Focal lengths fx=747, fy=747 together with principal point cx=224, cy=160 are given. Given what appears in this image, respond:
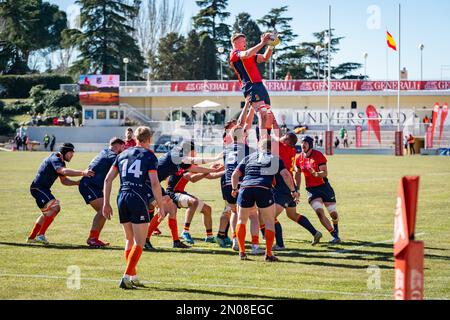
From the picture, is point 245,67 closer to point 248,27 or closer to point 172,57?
point 248,27

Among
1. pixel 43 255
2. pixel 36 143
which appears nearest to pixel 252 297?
pixel 43 255

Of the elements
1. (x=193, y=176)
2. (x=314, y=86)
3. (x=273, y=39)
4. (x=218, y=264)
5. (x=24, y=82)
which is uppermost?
(x=24, y=82)

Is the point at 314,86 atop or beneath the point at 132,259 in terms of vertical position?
atop

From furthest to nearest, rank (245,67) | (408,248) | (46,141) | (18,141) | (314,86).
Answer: (314,86)
(18,141)
(46,141)
(245,67)
(408,248)

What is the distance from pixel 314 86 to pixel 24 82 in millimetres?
34712

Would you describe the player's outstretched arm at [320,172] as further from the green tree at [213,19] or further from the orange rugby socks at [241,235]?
the green tree at [213,19]

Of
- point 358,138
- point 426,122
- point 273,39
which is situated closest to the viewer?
point 273,39

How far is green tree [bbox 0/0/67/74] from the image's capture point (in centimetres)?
9131

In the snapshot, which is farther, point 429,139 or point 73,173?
point 429,139

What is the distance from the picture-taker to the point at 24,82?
85.5m

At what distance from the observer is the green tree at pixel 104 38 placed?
81.8m

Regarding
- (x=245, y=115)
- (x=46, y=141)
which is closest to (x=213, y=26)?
(x=46, y=141)

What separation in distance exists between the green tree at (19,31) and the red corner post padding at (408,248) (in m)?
90.4

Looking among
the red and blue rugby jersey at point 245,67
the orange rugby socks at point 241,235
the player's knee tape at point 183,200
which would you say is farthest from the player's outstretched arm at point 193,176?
the orange rugby socks at point 241,235
